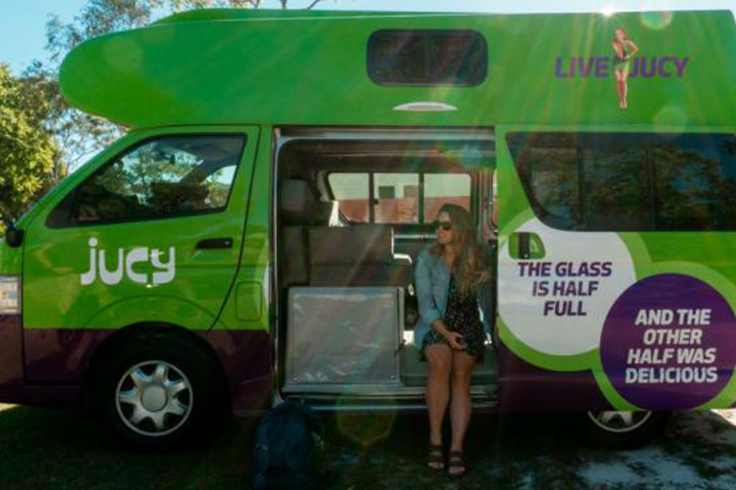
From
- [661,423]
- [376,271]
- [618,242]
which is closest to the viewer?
[618,242]

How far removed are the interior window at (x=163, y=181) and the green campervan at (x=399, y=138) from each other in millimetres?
14

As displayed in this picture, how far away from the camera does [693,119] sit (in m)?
3.90

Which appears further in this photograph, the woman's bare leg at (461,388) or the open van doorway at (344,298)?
the open van doorway at (344,298)

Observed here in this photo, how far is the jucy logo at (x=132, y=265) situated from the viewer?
388 cm

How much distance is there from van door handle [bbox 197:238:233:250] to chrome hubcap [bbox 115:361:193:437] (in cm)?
79

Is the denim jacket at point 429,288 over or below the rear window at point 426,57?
below

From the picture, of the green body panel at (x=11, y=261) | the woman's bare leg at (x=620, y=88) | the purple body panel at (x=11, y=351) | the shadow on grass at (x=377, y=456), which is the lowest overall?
the shadow on grass at (x=377, y=456)

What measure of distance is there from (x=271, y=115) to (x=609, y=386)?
269 centimetres

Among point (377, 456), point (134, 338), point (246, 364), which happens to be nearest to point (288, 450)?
point (246, 364)

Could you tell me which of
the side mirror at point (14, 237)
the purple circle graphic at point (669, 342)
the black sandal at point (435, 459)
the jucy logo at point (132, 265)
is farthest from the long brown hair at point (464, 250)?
the side mirror at point (14, 237)

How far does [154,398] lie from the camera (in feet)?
13.2

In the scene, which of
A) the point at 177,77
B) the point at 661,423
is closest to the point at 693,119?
the point at 661,423

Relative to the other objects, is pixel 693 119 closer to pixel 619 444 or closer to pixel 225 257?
pixel 619 444

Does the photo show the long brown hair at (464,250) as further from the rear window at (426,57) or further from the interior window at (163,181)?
the interior window at (163,181)
